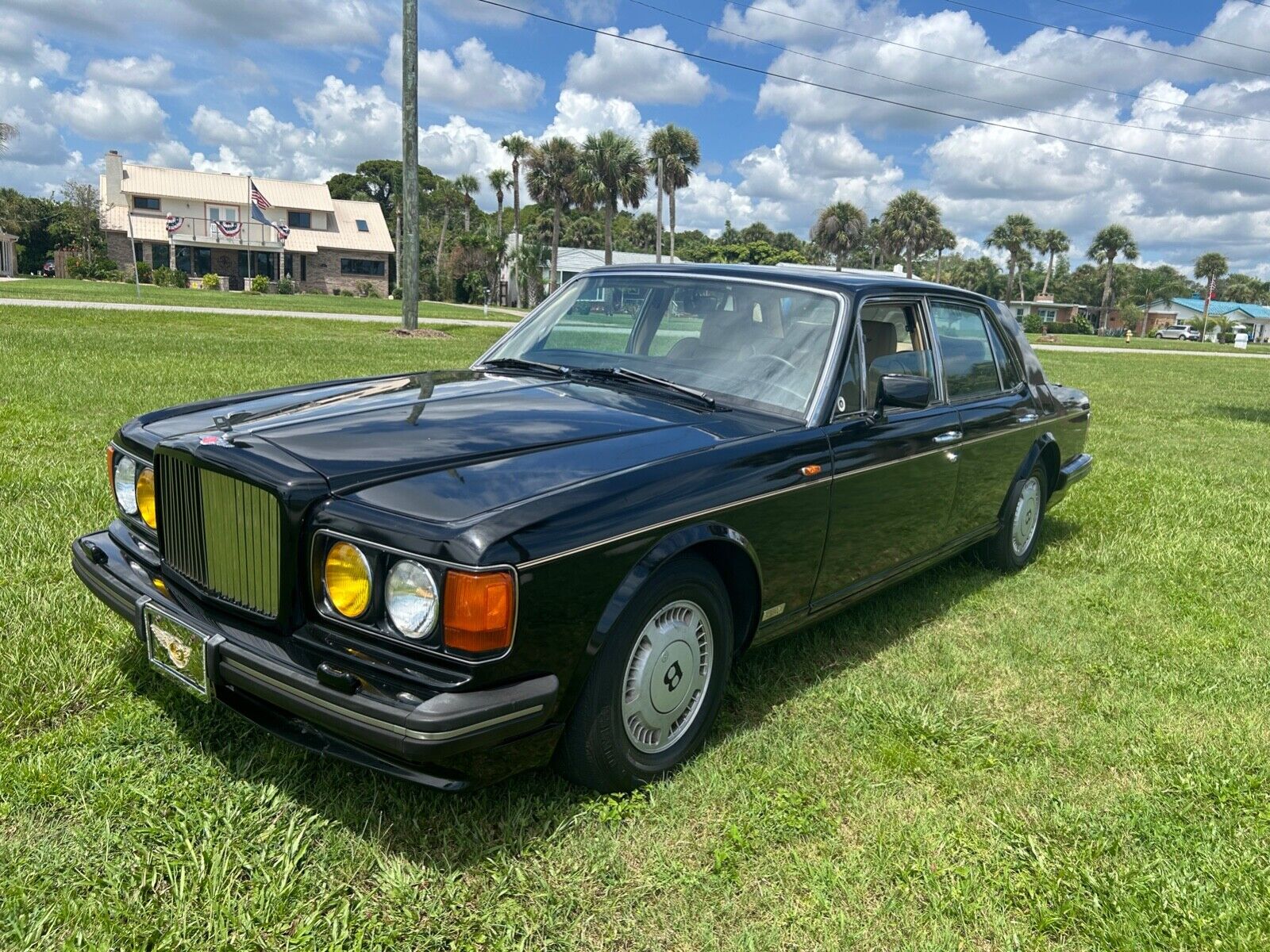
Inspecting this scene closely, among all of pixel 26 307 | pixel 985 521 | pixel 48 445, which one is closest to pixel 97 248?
pixel 26 307

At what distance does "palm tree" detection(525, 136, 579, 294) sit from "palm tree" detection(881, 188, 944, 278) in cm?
2839

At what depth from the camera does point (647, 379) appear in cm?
351

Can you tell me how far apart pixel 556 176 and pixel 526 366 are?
53856 mm

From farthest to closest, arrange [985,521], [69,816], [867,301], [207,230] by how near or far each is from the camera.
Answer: [207,230]
[985,521]
[867,301]
[69,816]

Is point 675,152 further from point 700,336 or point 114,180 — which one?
point 700,336

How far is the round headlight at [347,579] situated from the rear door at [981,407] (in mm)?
2868

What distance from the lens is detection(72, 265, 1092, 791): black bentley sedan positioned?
7.29 ft

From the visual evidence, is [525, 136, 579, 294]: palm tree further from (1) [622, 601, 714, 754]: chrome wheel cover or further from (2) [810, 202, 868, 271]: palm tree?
(1) [622, 601, 714, 754]: chrome wheel cover

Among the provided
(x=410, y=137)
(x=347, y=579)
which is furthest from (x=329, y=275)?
(x=347, y=579)

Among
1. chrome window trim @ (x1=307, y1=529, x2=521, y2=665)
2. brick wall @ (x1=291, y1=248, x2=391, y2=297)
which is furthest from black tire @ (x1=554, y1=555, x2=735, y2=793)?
brick wall @ (x1=291, y1=248, x2=391, y2=297)

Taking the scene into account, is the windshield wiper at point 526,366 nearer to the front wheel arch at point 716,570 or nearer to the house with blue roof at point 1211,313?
the front wheel arch at point 716,570

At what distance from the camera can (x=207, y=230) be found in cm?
4919

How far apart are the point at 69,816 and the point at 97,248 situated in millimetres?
63659

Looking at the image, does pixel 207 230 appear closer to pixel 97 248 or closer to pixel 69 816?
pixel 97 248
